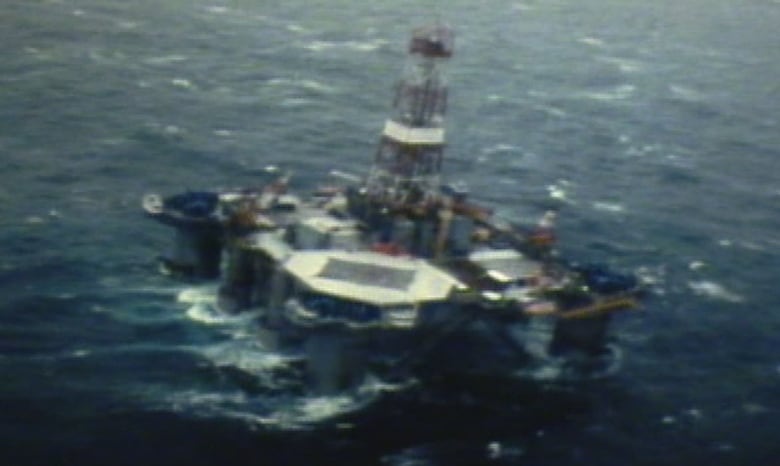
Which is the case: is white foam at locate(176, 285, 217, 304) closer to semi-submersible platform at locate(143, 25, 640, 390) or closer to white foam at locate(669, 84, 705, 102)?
semi-submersible platform at locate(143, 25, 640, 390)

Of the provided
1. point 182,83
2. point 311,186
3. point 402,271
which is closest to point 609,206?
point 311,186

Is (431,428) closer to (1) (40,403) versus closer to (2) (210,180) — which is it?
(1) (40,403)

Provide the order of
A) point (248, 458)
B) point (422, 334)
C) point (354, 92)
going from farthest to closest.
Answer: point (354, 92) → point (422, 334) → point (248, 458)

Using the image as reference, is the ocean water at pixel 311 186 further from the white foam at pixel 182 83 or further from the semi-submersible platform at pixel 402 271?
the semi-submersible platform at pixel 402 271

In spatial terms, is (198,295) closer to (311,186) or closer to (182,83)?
(311,186)

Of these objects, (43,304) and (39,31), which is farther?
(39,31)

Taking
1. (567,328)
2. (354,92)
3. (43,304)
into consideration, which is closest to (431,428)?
(567,328)
